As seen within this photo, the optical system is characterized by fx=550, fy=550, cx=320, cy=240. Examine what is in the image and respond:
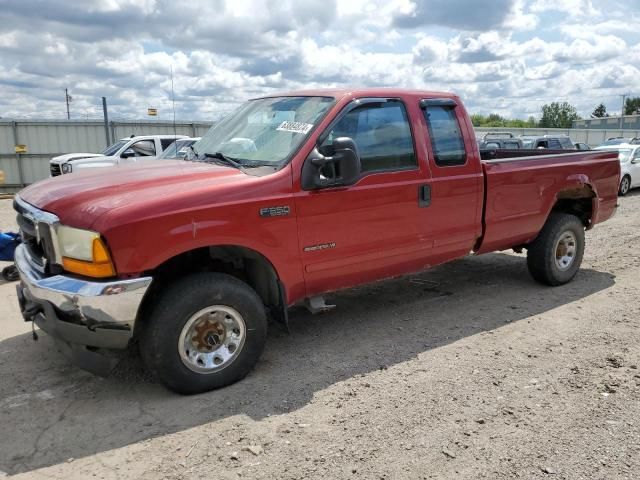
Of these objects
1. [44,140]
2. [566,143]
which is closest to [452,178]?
[566,143]

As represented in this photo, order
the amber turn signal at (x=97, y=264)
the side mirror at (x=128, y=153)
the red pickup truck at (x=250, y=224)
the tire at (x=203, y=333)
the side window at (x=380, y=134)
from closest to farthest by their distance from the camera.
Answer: the amber turn signal at (x=97, y=264) < the red pickup truck at (x=250, y=224) < the tire at (x=203, y=333) < the side window at (x=380, y=134) < the side mirror at (x=128, y=153)

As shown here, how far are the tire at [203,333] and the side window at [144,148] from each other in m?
12.2

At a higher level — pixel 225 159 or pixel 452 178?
pixel 225 159

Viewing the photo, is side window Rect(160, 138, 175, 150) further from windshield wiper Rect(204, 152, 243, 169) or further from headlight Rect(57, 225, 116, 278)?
headlight Rect(57, 225, 116, 278)

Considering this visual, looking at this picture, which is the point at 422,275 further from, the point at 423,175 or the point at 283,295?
the point at 283,295

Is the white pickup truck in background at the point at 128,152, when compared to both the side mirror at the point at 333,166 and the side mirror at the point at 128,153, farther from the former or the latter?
the side mirror at the point at 333,166

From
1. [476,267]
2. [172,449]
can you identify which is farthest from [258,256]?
[476,267]

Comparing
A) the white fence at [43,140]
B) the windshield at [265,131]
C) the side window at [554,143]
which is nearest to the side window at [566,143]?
the side window at [554,143]

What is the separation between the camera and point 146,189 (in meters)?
3.62

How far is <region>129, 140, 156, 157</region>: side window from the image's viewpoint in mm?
14938

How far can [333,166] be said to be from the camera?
4.06m

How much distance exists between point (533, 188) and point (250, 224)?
3.36 metres

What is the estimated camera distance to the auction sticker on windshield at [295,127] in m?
4.20

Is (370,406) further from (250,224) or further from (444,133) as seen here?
(444,133)
